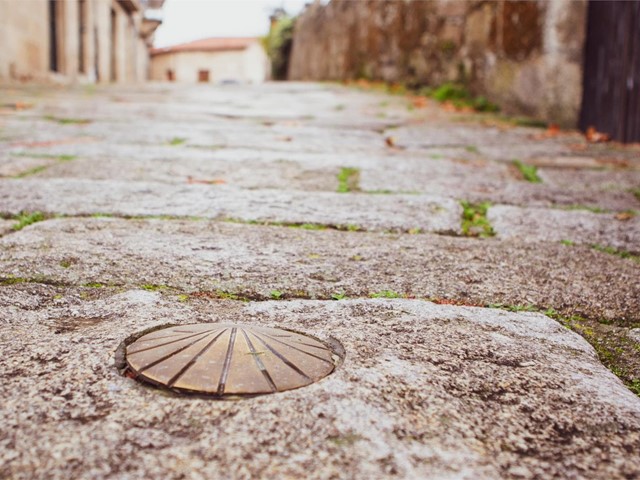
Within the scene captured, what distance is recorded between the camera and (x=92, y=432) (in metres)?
0.71

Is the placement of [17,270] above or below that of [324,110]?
below

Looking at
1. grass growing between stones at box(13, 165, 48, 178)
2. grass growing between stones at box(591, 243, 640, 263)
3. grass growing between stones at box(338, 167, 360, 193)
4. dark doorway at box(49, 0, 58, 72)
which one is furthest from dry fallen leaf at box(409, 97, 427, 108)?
dark doorway at box(49, 0, 58, 72)

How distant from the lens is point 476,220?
198cm

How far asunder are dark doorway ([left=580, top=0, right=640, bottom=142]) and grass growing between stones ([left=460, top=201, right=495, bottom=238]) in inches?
87.0

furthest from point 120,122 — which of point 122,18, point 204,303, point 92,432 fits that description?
point 122,18

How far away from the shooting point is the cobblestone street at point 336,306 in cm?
71

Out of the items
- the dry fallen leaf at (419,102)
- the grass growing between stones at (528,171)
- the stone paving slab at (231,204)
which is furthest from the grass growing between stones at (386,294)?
the dry fallen leaf at (419,102)

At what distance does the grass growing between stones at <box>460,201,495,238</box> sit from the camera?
1.83m

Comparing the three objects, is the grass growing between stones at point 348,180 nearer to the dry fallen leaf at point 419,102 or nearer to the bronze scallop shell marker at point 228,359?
the bronze scallop shell marker at point 228,359

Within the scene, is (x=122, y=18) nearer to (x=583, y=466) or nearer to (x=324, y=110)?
(x=324, y=110)

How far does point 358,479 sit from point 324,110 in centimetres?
521

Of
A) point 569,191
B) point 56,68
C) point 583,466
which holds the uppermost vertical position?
point 56,68

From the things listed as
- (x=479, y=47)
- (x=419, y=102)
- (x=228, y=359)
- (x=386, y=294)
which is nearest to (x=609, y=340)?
(x=386, y=294)

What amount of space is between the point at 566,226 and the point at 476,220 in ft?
0.92
